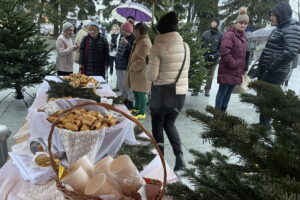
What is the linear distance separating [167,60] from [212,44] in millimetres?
3520

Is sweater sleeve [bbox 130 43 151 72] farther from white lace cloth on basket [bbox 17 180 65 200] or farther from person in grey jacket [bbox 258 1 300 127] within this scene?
white lace cloth on basket [bbox 17 180 65 200]

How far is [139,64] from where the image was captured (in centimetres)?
438

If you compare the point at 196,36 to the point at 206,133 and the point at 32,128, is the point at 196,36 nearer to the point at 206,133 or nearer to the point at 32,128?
the point at 32,128

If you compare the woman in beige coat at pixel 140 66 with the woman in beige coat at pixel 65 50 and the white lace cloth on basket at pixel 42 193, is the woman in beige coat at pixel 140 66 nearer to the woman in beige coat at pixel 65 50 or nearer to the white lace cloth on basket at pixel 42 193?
the woman in beige coat at pixel 65 50

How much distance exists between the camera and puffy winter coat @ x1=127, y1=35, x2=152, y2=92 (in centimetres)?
422

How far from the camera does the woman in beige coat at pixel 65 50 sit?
505 centimetres

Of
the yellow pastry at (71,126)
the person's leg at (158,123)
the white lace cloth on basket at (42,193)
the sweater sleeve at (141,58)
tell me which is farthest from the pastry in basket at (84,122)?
the sweater sleeve at (141,58)

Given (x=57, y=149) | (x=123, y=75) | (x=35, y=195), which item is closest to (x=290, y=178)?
(x=35, y=195)

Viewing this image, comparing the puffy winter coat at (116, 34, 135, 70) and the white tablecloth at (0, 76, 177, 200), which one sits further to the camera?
the puffy winter coat at (116, 34, 135, 70)

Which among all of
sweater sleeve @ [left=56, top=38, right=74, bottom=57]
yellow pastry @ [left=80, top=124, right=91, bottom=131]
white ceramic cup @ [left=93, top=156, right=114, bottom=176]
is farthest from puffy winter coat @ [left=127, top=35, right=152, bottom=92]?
white ceramic cup @ [left=93, top=156, right=114, bottom=176]

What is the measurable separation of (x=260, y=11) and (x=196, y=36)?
1549cm

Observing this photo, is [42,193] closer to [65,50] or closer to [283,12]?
[283,12]

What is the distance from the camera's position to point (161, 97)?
9.61 ft

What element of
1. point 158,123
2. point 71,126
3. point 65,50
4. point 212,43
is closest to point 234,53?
point 212,43
